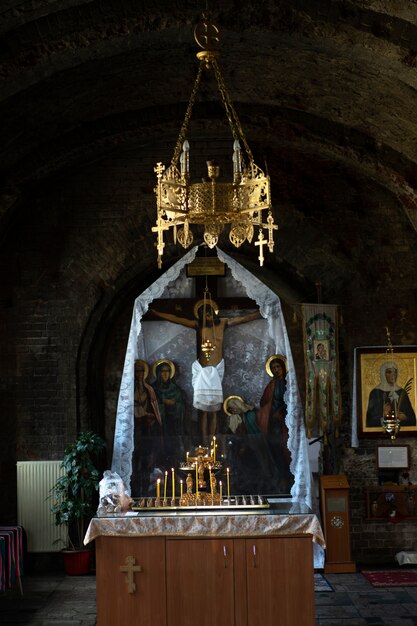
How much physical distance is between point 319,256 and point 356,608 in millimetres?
5162

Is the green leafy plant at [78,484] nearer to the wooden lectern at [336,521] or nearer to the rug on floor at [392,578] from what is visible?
the wooden lectern at [336,521]

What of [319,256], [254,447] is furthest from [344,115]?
[254,447]

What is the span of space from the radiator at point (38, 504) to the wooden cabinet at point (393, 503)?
4.33m

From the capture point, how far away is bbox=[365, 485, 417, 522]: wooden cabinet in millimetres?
14617

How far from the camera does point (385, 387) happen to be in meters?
14.9

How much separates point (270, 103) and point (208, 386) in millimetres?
4728

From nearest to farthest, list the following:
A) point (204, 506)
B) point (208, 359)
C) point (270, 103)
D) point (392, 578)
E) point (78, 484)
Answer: point (204, 506), point (270, 103), point (392, 578), point (78, 484), point (208, 359)

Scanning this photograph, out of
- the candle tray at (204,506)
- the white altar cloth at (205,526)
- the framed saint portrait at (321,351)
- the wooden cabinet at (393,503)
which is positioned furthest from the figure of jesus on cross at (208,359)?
the white altar cloth at (205,526)

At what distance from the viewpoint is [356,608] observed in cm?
1158

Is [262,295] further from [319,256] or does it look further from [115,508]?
[115,508]

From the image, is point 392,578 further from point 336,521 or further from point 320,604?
point 320,604

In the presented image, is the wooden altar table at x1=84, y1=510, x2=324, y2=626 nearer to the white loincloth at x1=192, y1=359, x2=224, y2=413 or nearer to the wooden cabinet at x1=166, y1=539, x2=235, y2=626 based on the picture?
the wooden cabinet at x1=166, y1=539, x2=235, y2=626

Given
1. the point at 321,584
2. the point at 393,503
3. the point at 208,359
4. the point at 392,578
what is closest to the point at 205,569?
the point at 321,584

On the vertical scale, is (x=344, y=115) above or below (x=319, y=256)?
above
